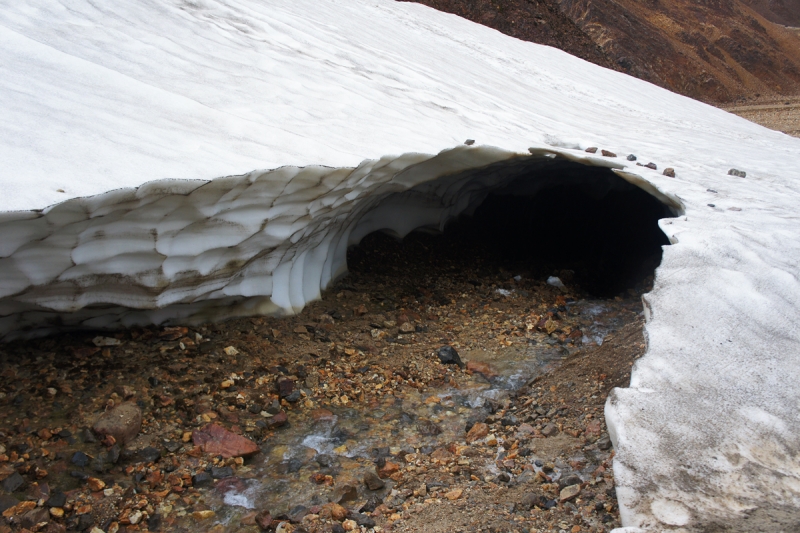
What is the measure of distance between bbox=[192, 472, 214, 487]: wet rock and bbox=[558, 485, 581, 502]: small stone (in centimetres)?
106

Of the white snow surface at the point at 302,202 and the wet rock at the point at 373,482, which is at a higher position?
the white snow surface at the point at 302,202

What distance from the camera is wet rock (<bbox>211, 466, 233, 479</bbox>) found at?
204cm

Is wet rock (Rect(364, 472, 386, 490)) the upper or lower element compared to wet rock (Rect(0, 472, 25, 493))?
upper

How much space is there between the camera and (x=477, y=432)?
2.34 meters

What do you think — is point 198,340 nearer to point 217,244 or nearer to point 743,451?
point 217,244

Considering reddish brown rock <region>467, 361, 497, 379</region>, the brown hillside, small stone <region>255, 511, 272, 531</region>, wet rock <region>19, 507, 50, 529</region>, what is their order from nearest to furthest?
1. wet rock <region>19, 507, 50, 529</region>
2. small stone <region>255, 511, 272, 531</region>
3. reddish brown rock <region>467, 361, 497, 379</region>
4. the brown hillside

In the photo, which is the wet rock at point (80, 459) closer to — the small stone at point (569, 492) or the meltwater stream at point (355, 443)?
the meltwater stream at point (355, 443)

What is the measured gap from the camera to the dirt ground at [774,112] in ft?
53.4

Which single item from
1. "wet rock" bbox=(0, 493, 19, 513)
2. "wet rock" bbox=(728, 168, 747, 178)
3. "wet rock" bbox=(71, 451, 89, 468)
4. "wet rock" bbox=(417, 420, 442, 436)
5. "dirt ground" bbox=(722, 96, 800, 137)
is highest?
"dirt ground" bbox=(722, 96, 800, 137)

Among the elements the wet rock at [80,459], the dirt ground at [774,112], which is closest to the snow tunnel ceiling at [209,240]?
the wet rock at [80,459]

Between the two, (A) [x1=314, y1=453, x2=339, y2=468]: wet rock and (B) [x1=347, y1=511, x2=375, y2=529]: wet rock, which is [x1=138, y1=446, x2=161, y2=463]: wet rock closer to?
(A) [x1=314, y1=453, x2=339, y2=468]: wet rock

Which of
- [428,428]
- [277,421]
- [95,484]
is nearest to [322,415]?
[277,421]

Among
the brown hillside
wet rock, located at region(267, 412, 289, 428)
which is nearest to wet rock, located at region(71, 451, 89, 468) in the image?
wet rock, located at region(267, 412, 289, 428)

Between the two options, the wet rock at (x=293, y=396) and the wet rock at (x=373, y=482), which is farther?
the wet rock at (x=293, y=396)
